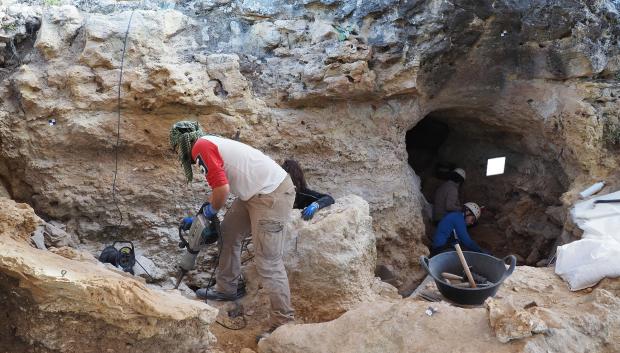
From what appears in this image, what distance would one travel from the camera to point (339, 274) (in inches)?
181

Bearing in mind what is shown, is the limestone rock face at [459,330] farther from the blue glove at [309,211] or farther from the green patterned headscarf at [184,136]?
the green patterned headscarf at [184,136]

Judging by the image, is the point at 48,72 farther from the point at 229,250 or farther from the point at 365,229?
the point at 365,229

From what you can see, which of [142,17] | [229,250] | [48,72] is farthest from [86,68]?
[229,250]

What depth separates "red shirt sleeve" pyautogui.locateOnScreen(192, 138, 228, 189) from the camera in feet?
13.0

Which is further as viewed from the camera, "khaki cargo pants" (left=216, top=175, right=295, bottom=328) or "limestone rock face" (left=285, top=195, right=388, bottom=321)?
"limestone rock face" (left=285, top=195, right=388, bottom=321)

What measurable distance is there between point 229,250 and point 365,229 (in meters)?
1.13

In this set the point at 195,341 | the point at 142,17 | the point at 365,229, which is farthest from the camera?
the point at 142,17

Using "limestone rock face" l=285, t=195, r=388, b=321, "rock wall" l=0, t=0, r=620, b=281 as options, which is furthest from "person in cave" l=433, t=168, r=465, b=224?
"limestone rock face" l=285, t=195, r=388, b=321

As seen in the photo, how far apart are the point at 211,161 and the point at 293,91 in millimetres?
1958

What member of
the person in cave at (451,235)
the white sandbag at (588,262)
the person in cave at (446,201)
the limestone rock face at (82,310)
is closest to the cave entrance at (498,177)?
the person in cave at (446,201)

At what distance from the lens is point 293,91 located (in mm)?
5734

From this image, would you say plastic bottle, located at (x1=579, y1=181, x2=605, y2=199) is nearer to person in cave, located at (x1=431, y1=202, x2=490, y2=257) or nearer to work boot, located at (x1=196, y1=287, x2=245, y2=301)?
person in cave, located at (x1=431, y1=202, x2=490, y2=257)

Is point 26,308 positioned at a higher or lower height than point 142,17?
lower

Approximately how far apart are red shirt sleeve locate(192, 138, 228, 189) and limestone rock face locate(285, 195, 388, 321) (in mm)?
995
